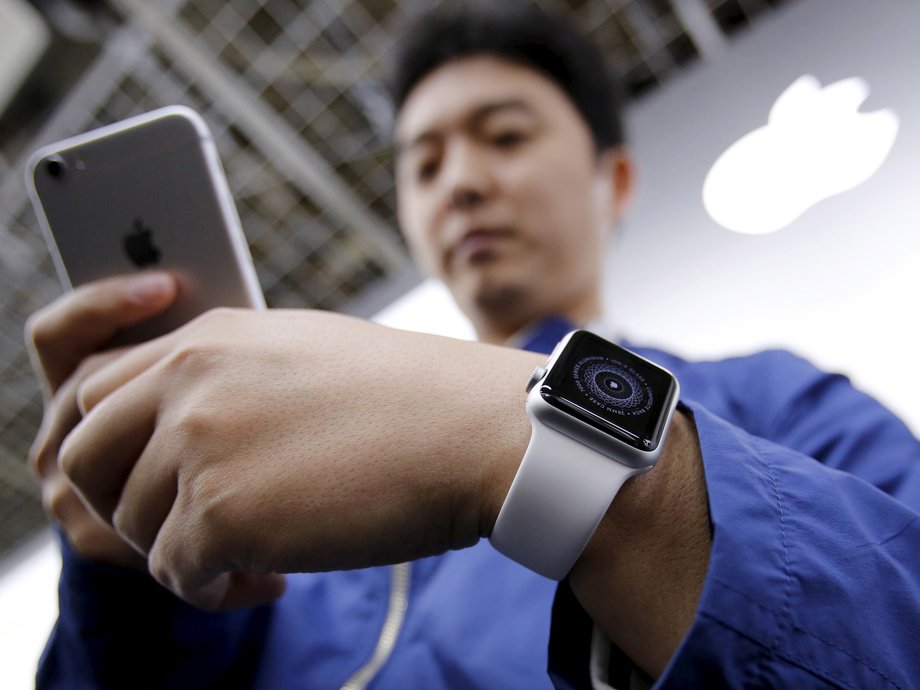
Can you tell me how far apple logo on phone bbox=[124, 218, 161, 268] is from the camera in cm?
37

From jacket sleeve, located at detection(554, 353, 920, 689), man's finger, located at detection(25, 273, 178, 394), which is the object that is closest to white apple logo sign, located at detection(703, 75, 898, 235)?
jacket sleeve, located at detection(554, 353, 920, 689)

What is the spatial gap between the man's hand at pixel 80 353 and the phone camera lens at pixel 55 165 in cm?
8

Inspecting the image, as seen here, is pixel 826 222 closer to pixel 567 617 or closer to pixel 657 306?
pixel 657 306

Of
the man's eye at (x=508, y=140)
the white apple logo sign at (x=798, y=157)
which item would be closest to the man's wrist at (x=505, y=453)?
the man's eye at (x=508, y=140)

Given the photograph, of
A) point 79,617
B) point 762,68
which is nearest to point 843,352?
point 762,68

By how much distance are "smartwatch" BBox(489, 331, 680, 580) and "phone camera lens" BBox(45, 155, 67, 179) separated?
344 mm

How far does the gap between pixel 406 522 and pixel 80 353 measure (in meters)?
0.26

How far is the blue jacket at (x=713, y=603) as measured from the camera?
19cm

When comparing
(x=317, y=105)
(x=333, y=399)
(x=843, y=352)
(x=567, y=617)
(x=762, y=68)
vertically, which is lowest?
(x=843, y=352)

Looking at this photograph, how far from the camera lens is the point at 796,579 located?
20cm

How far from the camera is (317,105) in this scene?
103 centimetres

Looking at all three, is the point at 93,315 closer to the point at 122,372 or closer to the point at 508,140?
the point at 122,372

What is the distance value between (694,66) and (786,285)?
1.62 ft

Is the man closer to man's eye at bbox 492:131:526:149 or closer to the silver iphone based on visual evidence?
the silver iphone
